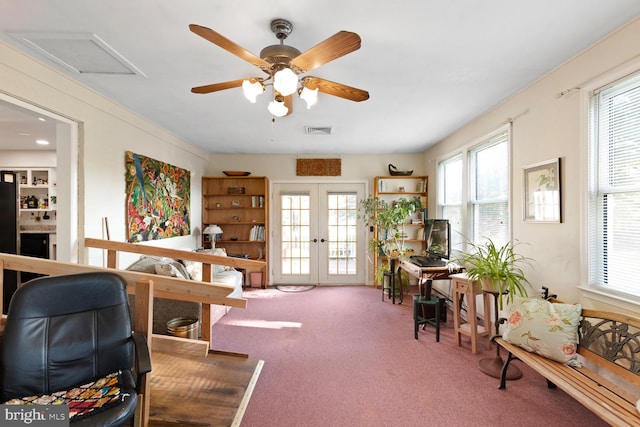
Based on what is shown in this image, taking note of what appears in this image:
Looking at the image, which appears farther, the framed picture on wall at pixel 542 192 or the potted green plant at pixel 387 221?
the potted green plant at pixel 387 221

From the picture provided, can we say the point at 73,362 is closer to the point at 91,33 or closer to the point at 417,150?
Answer: the point at 91,33

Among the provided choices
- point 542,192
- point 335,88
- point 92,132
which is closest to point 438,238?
point 542,192

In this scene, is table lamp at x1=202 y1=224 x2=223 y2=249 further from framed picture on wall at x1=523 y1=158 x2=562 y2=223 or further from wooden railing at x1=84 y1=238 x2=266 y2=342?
framed picture on wall at x1=523 y1=158 x2=562 y2=223

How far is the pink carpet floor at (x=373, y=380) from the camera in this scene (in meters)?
1.93

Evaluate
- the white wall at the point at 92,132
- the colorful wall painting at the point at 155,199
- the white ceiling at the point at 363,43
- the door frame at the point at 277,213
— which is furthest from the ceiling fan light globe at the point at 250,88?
the door frame at the point at 277,213

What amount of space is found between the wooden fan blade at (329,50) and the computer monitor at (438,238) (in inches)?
117

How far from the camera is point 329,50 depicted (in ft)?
4.86

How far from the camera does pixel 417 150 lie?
528cm

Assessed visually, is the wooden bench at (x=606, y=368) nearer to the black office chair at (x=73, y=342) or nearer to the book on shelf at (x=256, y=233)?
the black office chair at (x=73, y=342)

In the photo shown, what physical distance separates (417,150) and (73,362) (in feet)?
17.2

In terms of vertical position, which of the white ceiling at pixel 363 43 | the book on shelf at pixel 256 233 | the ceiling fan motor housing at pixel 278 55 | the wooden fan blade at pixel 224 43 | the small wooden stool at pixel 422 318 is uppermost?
the white ceiling at pixel 363 43

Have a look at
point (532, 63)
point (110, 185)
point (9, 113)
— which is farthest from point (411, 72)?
point (9, 113)

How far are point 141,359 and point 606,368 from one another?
277cm

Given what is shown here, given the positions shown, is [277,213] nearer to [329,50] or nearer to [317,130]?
[317,130]
